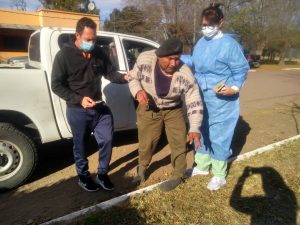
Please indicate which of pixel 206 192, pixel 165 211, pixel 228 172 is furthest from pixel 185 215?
pixel 228 172

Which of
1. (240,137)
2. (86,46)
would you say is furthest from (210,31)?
(240,137)

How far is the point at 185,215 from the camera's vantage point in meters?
3.35

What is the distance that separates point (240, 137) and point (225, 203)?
278 centimetres

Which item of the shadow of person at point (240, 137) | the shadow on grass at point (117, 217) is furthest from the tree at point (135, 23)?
the shadow on grass at point (117, 217)

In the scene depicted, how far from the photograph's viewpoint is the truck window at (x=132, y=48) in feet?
16.4

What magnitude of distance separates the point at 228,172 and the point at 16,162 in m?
2.76

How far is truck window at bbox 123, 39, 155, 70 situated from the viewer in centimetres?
500

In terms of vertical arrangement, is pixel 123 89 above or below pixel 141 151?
above

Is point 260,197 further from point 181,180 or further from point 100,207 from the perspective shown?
point 100,207

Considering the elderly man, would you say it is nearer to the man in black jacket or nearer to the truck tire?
the man in black jacket

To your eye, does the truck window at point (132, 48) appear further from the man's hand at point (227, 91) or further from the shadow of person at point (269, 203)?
the shadow of person at point (269, 203)

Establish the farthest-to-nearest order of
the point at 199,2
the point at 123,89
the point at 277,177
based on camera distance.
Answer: the point at 199,2 < the point at 123,89 < the point at 277,177

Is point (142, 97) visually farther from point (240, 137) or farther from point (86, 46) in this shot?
point (240, 137)

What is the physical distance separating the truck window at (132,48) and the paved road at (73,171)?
1491 mm
